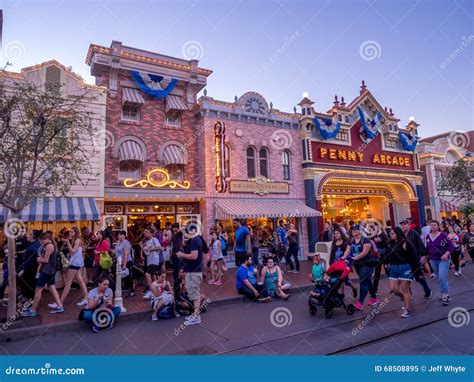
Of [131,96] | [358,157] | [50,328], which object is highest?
[131,96]

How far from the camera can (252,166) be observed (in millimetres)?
17000

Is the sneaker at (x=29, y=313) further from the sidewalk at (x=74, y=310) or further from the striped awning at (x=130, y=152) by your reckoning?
the striped awning at (x=130, y=152)

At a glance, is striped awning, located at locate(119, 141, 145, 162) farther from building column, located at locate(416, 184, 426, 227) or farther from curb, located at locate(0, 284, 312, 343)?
building column, located at locate(416, 184, 426, 227)

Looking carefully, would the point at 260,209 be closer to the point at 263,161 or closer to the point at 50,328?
the point at 263,161

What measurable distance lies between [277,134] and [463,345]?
1416 cm

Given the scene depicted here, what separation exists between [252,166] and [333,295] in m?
11.0

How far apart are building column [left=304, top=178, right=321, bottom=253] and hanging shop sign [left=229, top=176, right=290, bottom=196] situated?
1.31 m

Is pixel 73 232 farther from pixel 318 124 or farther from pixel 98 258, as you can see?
pixel 318 124

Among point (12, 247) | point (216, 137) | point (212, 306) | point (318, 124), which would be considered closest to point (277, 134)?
point (318, 124)

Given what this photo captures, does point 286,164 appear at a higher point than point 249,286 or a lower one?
higher

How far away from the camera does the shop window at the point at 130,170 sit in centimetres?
1391

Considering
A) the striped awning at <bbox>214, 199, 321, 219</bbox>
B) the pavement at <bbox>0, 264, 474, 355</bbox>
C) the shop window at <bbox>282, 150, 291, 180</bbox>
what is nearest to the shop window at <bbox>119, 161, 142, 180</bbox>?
the striped awning at <bbox>214, 199, 321, 219</bbox>

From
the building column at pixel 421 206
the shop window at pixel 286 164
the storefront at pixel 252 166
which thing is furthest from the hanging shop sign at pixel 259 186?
the building column at pixel 421 206

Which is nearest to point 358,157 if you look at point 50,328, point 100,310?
point 100,310
